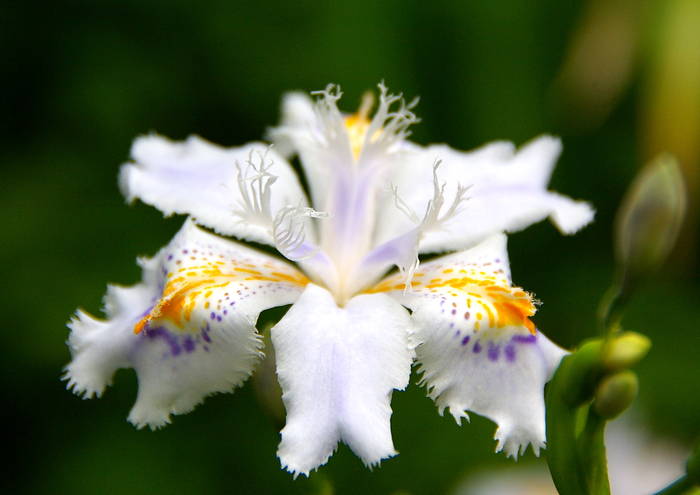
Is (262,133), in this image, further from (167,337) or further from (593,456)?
(593,456)

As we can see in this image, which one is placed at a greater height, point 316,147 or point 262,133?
point 316,147

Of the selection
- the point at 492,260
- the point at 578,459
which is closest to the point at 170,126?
the point at 492,260

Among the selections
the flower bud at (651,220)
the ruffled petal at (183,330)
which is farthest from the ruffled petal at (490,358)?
the ruffled petal at (183,330)

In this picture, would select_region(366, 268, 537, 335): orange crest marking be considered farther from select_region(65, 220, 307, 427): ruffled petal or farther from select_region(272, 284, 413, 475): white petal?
select_region(65, 220, 307, 427): ruffled petal

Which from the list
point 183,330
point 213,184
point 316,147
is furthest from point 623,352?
point 213,184

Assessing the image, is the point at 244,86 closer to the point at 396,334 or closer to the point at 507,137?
the point at 507,137

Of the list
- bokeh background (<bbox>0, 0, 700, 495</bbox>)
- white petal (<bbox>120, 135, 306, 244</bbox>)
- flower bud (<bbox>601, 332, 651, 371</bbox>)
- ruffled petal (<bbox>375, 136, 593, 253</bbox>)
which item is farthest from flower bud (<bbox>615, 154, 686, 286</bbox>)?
bokeh background (<bbox>0, 0, 700, 495</bbox>)

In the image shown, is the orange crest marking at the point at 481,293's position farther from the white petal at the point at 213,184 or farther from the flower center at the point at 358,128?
the flower center at the point at 358,128

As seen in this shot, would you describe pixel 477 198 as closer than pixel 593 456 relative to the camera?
No
